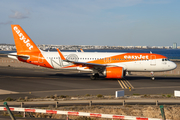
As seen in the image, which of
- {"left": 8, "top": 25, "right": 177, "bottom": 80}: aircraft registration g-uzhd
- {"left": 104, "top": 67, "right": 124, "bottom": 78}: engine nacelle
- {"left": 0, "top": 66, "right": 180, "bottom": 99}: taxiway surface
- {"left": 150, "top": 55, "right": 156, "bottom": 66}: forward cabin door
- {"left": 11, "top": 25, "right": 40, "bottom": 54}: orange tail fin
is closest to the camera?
{"left": 0, "top": 66, "right": 180, "bottom": 99}: taxiway surface

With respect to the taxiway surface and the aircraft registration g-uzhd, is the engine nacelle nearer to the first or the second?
the aircraft registration g-uzhd

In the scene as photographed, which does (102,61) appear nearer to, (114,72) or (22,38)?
(114,72)

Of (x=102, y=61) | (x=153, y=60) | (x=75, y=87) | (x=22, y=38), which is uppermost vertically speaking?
(x=22, y=38)

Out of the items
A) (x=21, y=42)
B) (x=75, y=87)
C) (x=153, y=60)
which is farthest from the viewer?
(x=21, y=42)

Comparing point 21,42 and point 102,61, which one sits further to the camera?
point 21,42

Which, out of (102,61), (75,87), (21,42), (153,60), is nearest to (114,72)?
(102,61)

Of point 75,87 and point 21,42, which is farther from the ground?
point 21,42

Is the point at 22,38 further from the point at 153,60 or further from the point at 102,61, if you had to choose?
the point at 153,60

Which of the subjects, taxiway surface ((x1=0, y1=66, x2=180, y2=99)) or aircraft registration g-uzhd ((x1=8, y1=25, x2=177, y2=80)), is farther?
aircraft registration g-uzhd ((x1=8, y1=25, x2=177, y2=80))

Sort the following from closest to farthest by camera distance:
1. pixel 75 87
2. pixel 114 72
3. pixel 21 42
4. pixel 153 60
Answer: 1. pixel 75 87
2. pixel 114 72
3. pixel 153 60
4. pixel 21 42

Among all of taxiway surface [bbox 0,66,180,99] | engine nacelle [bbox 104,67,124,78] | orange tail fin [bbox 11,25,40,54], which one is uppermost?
orange tail fin [bbox 11,25,40,54]

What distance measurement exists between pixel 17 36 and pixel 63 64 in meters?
9.98

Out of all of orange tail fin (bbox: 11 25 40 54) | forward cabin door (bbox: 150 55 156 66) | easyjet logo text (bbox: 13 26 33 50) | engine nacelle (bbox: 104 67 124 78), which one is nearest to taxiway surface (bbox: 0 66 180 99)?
engine nacelle (bbox: 104 67 124 78)

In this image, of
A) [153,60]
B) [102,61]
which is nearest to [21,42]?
[102,61]
